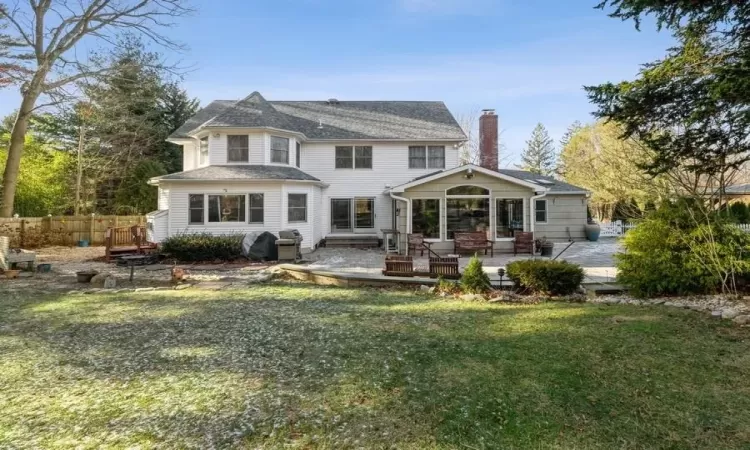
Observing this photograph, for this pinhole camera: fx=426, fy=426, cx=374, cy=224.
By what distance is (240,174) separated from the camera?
17.0 metres

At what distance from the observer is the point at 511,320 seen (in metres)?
6.71

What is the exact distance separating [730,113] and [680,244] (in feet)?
8.35

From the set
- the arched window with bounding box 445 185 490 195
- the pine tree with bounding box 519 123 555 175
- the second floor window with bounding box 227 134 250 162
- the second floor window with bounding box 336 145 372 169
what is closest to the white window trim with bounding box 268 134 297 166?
the second floor window with bounding box 227 134 250 162

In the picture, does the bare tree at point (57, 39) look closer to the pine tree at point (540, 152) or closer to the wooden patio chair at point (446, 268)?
the wooden patio chair at point (446, 268)

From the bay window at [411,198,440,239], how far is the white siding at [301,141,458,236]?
165 inches

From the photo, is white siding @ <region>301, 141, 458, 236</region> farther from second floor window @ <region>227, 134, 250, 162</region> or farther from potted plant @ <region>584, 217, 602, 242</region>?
potted plant @ <region>584, 217, 602, 242</region>

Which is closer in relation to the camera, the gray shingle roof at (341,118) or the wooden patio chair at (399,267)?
the wooden patio chair at (399,267)

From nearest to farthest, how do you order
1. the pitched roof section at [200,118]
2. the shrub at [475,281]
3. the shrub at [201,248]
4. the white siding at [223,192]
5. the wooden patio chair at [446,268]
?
the shrub at [475,281], the wooden patio chair at [446,268], the shrub at [201,248], the white siding at [223,192], the pitched roof section at [200,118]

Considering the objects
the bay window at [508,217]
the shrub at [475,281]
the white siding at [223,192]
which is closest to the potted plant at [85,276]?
the white siding at [223,192]

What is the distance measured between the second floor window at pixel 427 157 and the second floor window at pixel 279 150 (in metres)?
6.08

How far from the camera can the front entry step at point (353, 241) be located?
20.3 meters

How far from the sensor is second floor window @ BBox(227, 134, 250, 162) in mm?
18422

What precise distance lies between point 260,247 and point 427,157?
9.91 m

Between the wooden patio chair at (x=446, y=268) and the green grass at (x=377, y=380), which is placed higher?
the wooden patio chair at (x=446, y=268)
